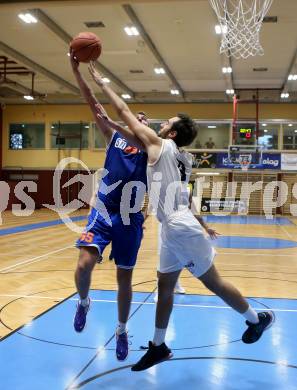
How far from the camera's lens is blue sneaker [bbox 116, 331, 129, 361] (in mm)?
3484

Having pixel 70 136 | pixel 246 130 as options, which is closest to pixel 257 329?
pixel 246 130

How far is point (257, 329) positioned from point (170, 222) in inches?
42.7

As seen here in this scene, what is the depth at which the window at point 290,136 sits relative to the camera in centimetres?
2377

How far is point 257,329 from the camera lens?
3.57 m

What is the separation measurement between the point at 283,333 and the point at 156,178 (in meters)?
2.18

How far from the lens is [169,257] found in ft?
11.0

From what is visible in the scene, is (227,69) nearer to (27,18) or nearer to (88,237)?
(27,18)

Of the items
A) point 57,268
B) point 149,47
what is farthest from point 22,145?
point 57,268

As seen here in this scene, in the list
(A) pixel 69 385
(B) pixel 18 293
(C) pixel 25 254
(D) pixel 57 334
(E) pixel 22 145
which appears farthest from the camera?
(E) pixel 22 145

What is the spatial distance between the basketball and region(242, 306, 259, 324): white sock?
220cm

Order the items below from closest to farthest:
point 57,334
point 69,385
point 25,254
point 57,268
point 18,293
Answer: point 69,385 → point 57,334 → point 18,293 → point 57,268 → point 25,254

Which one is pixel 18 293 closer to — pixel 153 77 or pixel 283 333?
pixel 283 333

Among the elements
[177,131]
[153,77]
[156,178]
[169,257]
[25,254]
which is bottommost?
[25,254]

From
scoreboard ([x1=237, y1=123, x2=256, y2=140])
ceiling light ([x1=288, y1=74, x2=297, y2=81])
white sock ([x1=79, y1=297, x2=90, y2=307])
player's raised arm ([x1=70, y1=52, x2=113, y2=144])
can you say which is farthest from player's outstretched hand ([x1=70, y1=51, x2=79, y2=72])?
scoreboard ([x1=237, y1=123, x2=256, y2=140])
